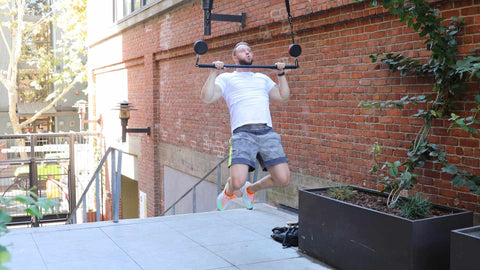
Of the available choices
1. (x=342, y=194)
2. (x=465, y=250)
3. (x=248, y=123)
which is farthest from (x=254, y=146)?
(x=465, y=250)

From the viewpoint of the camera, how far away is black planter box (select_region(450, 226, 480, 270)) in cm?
316

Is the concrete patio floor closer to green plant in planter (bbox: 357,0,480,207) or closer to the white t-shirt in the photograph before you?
green plant in planter (bbox: 357,0,480,207)

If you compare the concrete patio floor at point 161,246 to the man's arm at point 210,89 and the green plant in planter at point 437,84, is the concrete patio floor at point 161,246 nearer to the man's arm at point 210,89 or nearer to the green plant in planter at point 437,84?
the green plant in planter at point 437,84

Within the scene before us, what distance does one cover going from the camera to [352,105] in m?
5.99

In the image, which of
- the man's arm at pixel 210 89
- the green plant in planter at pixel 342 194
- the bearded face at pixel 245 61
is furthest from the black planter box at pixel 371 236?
the bearded face at pixel 245 61

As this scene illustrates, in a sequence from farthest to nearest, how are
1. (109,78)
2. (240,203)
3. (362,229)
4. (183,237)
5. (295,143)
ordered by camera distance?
(109,78)
(240,203)
(295,143)
(183,237)
(362,229)

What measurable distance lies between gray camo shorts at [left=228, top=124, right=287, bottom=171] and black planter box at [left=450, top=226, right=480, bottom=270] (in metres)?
2.07

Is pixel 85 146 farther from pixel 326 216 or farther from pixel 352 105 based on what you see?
pixel 326 216

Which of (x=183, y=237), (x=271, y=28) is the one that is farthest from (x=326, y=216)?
(x=271, y=28)

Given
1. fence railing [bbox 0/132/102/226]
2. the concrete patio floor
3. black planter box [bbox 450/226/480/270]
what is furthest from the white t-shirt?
fence railing [bbox 0/132/102/226]

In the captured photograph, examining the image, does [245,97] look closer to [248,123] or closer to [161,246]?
[248,123]

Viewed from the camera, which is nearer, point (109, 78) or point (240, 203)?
point (240, 203)

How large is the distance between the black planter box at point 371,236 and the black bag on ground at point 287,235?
36 centimetres

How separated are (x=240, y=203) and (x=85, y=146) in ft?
35.2
